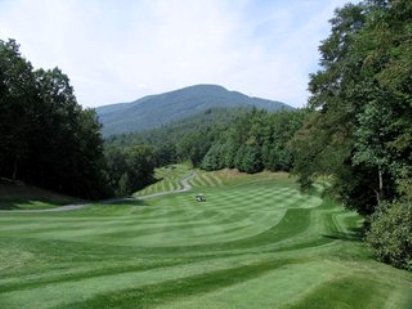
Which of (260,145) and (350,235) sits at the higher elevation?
(260,145)

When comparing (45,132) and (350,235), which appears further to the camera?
(45,132)

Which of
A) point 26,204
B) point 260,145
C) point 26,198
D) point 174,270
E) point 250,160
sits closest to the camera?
point 174,270

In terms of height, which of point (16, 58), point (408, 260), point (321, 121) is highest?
point (16, 58)

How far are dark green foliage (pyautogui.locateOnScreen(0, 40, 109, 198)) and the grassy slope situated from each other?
4886 millimetres

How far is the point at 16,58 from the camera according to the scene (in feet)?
214

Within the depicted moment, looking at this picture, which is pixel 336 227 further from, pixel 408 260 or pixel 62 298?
pixel 62 298

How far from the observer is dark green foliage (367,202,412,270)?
847 inches

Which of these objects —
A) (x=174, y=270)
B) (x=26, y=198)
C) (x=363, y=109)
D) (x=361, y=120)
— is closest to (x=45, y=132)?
(x=26, y=198)

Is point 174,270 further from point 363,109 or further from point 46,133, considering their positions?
point 46,133

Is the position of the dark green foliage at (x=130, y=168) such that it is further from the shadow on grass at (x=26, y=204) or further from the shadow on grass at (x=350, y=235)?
the shadow on grass at (x=350, y=235)

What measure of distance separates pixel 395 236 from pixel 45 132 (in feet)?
186

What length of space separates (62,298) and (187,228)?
1766 centimetres

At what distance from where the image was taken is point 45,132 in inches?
2773

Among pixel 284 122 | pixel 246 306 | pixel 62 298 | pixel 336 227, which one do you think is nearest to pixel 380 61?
pixel 336 227
